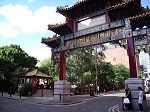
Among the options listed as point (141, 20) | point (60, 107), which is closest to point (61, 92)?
point (60, 107)

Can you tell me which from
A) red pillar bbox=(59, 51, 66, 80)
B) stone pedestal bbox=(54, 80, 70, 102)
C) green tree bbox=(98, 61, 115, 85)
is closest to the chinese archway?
red pillar bbox=(59, 51, 66, 80)

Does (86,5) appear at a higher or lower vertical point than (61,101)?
higher

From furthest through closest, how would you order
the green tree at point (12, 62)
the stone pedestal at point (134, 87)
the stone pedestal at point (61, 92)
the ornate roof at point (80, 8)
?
the green tree at point (12, 62), the stone pedestal at point (61, 92), the ornate roof at point (80, 8), the stone pedestal at point (134, 87)

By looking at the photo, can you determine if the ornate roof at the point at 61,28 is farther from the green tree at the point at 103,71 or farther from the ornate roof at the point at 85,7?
the green tree at the point at 103,71

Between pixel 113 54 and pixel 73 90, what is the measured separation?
1799 inches

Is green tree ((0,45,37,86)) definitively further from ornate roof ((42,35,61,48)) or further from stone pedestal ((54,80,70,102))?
stone pedestal ((54,80,70,102))

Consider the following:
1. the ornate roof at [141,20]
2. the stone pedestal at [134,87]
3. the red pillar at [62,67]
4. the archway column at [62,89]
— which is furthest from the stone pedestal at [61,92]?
the ornate roof at [141,20]

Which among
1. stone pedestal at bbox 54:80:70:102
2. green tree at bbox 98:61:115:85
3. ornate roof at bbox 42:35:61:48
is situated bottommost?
stone pedestal at bbox 54:80:70:102

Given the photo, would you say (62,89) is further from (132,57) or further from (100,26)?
(132,57)

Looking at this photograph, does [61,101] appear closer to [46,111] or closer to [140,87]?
[46,111]

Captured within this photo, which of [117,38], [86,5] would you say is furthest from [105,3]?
[117,38]

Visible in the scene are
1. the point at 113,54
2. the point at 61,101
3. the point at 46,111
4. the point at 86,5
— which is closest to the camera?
the point at 46,111

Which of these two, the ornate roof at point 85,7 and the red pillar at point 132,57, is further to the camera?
the ornate roof at point 85,7

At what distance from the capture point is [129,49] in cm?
1242
